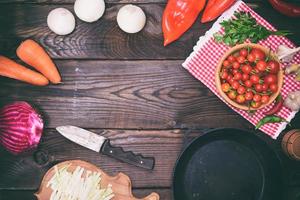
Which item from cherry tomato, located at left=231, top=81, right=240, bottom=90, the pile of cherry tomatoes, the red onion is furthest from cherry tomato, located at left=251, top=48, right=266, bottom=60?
the red onion

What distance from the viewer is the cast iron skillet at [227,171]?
1476mm

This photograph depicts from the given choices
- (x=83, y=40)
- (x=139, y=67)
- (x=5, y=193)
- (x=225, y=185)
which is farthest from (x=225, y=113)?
(x=5, y=193)

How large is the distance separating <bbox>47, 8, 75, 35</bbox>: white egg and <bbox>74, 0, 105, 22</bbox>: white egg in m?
0.04

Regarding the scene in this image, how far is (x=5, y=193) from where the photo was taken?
1.51m

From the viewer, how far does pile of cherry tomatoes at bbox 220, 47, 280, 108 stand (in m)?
1.36

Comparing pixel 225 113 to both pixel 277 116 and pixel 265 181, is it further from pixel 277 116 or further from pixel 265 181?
pixel 265 181

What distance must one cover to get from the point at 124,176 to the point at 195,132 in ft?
1.03

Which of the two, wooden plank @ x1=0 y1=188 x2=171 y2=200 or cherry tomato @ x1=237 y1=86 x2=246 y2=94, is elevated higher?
cherry tomato @ x1=237 y1=86 x2=246 y2=94

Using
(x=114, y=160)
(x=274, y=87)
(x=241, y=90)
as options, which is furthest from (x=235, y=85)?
(x=114, y=160)

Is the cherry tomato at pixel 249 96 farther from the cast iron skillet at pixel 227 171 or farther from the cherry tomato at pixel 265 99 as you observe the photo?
the cast iron skillet at pixel 227 171

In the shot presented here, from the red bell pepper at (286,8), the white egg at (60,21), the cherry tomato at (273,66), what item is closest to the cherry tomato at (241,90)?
the cherry tomato at (273,66)

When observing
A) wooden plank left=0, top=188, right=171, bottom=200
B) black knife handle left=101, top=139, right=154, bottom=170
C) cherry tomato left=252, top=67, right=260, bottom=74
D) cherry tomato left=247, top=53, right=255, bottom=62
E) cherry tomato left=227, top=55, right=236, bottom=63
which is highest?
cherry tomato left=247, top=53, right=255, bottom=62

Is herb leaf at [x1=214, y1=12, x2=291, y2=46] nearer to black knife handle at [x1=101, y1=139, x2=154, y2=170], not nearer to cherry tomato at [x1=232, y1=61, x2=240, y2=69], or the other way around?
cherry tomato at [x1=232, y1=61, x2=240, y2=69]

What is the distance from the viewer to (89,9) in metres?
1.44
